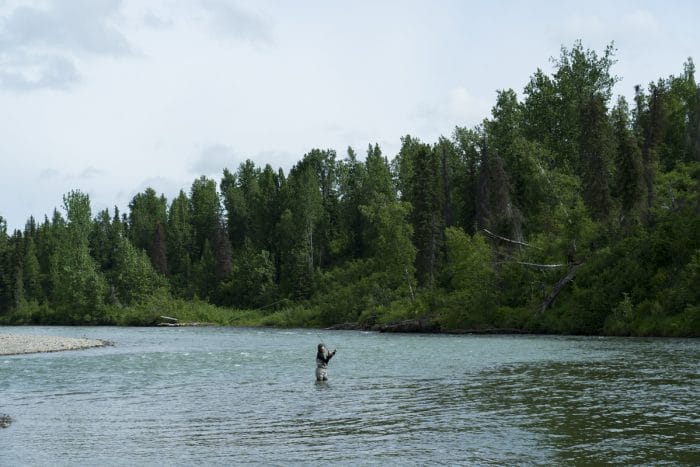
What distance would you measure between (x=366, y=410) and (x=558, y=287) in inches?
1849

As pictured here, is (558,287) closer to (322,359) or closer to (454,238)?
(454,238)

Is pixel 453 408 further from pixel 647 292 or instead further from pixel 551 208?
pixel 551 208

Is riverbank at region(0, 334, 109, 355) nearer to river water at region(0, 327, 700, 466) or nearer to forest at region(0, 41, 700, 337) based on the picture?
river water at region(0, 327, 700, 466)

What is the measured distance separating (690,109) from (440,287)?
4582cm

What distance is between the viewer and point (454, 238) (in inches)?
3465

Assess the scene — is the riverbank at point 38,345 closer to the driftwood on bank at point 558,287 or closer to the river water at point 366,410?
the river water at point 366,410

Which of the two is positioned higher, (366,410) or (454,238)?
(454,238)

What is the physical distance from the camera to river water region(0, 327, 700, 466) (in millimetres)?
17672

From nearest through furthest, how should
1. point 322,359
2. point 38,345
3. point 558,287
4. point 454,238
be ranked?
point 322,359 < point 38,345 < point 558,287 < point 454,238

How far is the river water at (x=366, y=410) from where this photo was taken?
1767 centimetres

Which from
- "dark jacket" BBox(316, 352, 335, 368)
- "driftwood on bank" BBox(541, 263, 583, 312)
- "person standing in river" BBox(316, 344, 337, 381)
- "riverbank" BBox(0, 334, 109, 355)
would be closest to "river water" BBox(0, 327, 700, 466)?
"person standing in river" BBox(316, 344, 337, 381)

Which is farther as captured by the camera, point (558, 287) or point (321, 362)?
point (558, 287)

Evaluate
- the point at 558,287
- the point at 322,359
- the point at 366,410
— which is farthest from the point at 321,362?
the point at 558,287

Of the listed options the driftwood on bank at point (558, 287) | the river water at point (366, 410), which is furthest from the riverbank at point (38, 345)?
the driftwood on bank at point (558, 287)
